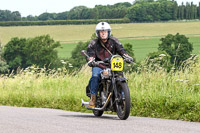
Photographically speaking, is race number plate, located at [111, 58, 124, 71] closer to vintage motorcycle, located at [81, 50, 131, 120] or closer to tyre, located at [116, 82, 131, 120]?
vintage motorcycle, located at [81, 50, 131, 120]

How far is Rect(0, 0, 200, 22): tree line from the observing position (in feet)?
522

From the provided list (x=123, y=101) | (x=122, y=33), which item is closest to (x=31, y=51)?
(x=122, y=33)

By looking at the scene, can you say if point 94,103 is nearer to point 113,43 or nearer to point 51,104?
point 113,43

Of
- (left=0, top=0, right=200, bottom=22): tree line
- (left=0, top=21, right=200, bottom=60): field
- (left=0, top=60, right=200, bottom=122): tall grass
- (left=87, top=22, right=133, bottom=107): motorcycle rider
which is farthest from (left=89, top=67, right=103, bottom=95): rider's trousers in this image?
(left=0, top=0, right=200, bottom=22): tree line

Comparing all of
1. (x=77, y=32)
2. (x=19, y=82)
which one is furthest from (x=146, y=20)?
(x=19, y=82)

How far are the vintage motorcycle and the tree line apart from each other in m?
146

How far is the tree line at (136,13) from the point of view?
159250mm

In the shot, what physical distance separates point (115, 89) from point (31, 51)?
96246mm

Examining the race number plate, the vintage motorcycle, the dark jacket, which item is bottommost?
the vintage motorcycle

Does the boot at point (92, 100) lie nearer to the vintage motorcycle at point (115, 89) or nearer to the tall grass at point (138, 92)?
the vintage motorcycle at point (115, 89)

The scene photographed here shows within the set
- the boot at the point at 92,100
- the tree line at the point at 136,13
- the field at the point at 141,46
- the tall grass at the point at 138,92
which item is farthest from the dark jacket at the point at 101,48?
the tree line at the point at 136,13

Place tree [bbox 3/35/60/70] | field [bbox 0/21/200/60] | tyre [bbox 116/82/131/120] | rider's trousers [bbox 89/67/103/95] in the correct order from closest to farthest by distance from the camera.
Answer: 1. tyre [bbox 116/82/131/120]
2. rider's trousers [bbox 89/67/103/95]
3. tree [bbox 3/35/60/70]
4. field [bbox 0/21/200/60]

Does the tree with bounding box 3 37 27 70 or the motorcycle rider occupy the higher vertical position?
the motorcycle rider

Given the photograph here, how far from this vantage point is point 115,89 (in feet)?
24.2
